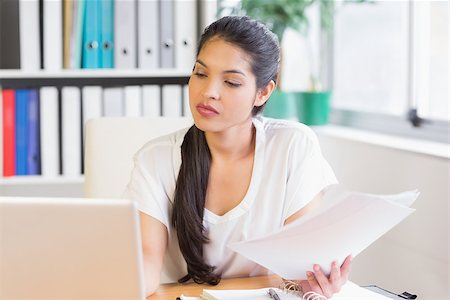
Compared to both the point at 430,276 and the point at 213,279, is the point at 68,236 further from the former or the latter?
the point at 430,276

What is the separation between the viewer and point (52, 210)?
37.1 inches

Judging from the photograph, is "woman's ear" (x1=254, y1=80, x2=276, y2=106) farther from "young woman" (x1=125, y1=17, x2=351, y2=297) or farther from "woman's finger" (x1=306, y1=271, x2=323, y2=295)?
"woman's finger" (x1=306, y1=271, x2=323, y2=295)

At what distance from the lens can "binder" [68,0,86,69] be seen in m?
2.74

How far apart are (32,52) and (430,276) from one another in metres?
1.49

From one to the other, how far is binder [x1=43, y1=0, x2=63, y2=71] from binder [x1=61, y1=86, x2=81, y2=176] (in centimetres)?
10

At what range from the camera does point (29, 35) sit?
8.89 ft

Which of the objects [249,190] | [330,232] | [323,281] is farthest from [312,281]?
[249,190]

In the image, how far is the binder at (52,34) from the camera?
8.91 feet

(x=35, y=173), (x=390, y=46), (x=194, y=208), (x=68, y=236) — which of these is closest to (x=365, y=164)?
(x=390, y=46)

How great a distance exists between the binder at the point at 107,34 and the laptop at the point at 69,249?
1845 millimetres

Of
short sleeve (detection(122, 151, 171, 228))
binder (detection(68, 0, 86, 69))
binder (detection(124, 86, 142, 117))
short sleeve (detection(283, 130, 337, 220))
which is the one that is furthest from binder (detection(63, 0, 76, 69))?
short sleeve (detection(283, 130, 337, 220))

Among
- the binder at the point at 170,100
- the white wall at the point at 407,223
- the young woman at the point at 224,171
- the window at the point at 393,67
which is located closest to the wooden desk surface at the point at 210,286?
the young woman at the point at 224,171

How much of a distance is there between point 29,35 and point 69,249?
187 cm

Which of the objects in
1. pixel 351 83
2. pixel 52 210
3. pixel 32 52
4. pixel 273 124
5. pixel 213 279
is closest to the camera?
pixel 52 210
